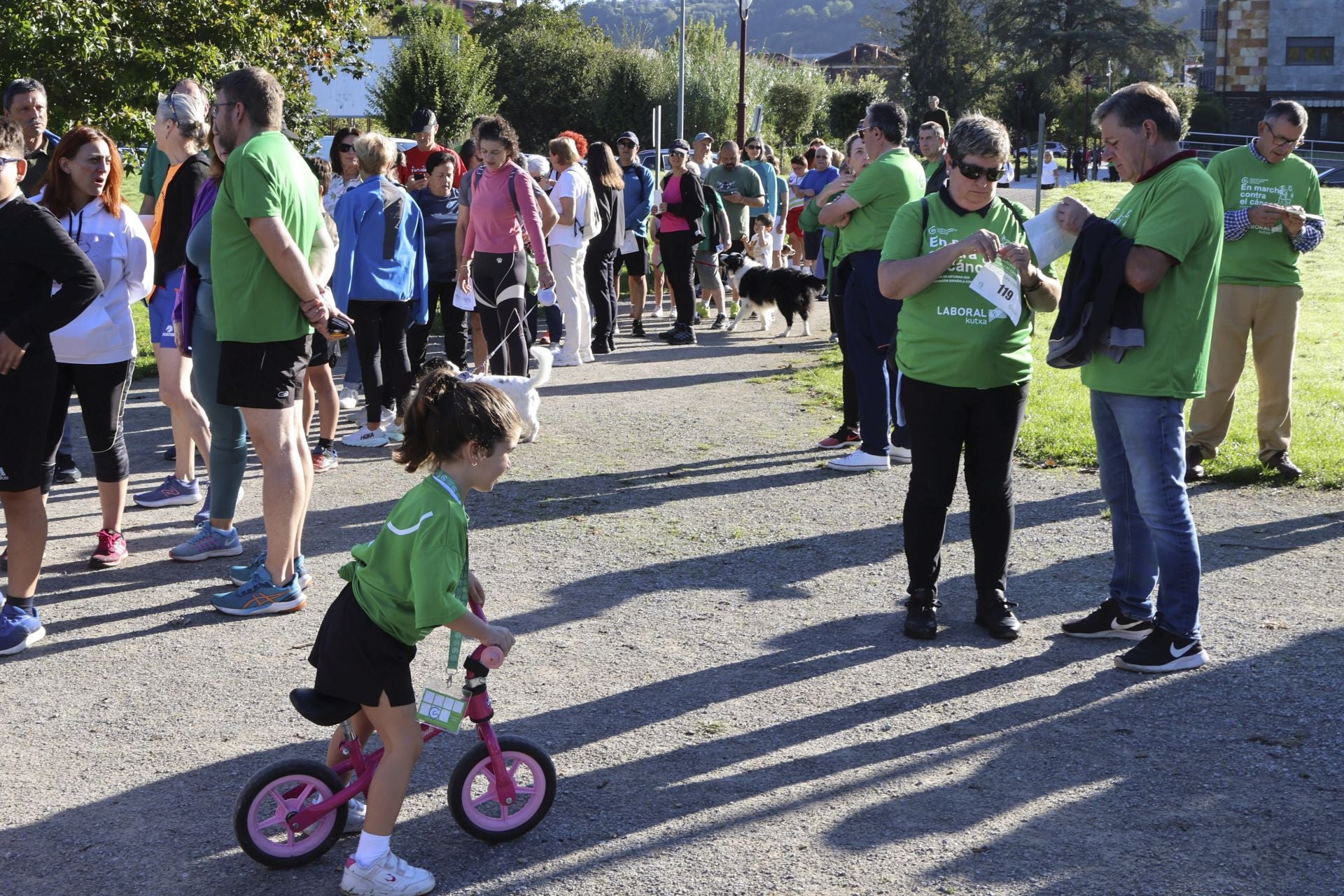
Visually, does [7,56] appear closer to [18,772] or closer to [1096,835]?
[18,772]

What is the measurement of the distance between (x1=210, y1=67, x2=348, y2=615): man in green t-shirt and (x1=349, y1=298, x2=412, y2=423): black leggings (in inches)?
117

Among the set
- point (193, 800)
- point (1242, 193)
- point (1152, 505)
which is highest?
point (1242, 193)

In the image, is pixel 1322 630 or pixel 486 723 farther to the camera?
pixel 1322 630

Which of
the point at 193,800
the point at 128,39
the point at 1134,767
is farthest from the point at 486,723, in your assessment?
the point at 128,39

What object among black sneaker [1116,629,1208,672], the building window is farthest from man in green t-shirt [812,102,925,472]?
the building window

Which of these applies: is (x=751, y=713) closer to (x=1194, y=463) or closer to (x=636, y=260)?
(x=1194, y=463)

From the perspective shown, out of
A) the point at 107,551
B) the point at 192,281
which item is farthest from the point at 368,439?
the point at 192,281

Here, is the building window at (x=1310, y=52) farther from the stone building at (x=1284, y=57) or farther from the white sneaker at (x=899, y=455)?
the white sneaker at (x=899, y=455)

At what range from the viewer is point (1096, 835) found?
3.59 m

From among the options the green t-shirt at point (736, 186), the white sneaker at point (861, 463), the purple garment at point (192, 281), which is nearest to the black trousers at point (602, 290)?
the green t-shirt at point (736, 186)

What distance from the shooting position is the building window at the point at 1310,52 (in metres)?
68.9

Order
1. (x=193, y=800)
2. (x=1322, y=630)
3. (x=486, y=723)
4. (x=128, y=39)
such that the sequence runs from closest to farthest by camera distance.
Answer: (x=486, y=723)
(x=193, y=800)
(x=1322, y=630)
(x=128, y=39)

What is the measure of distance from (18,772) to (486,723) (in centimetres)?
166

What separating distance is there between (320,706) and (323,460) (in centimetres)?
482
